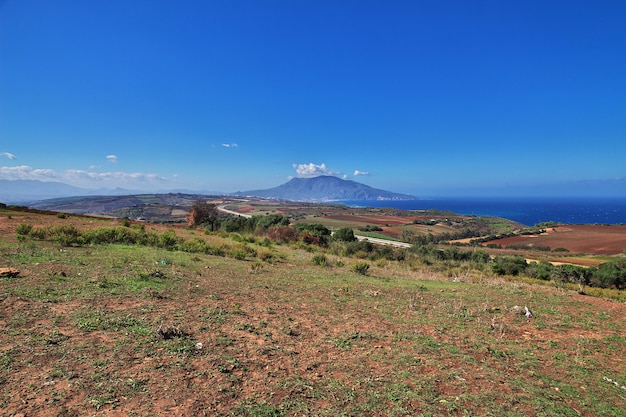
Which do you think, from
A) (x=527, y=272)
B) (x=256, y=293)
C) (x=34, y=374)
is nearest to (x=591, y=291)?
(x=527, y=272)

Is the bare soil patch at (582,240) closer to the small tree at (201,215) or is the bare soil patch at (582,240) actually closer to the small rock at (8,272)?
the small tree at (201,215)

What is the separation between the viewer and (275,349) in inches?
217

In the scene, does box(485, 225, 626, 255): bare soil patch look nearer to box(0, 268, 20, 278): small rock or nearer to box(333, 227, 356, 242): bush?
box(333, 227, 356, 242): bush

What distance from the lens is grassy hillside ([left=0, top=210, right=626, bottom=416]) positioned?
3875mm

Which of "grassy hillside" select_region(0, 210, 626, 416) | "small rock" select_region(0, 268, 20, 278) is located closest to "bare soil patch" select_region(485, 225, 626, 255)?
"grassy hillside" select_region(0, 210, 626, 416)

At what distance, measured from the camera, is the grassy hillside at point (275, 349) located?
388 centimetres

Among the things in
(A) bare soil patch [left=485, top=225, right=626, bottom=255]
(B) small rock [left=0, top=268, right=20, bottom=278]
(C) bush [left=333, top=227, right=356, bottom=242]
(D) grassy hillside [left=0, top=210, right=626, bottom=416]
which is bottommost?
(A) bare soil patch [left=485, top=225, right=626, bottom=255]

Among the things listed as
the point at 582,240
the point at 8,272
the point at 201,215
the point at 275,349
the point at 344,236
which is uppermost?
the point at 8,272

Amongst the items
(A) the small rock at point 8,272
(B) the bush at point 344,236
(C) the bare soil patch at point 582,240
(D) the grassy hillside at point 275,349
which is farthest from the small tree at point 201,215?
(C) the bare soil patch at point 582,240

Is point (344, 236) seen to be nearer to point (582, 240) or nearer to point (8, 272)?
point (8, 272)

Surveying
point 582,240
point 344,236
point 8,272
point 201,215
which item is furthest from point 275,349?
point 582,240

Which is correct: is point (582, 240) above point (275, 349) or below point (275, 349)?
below

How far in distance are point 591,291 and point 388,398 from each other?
17741 millimetres

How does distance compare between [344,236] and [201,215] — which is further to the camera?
[344,236]
